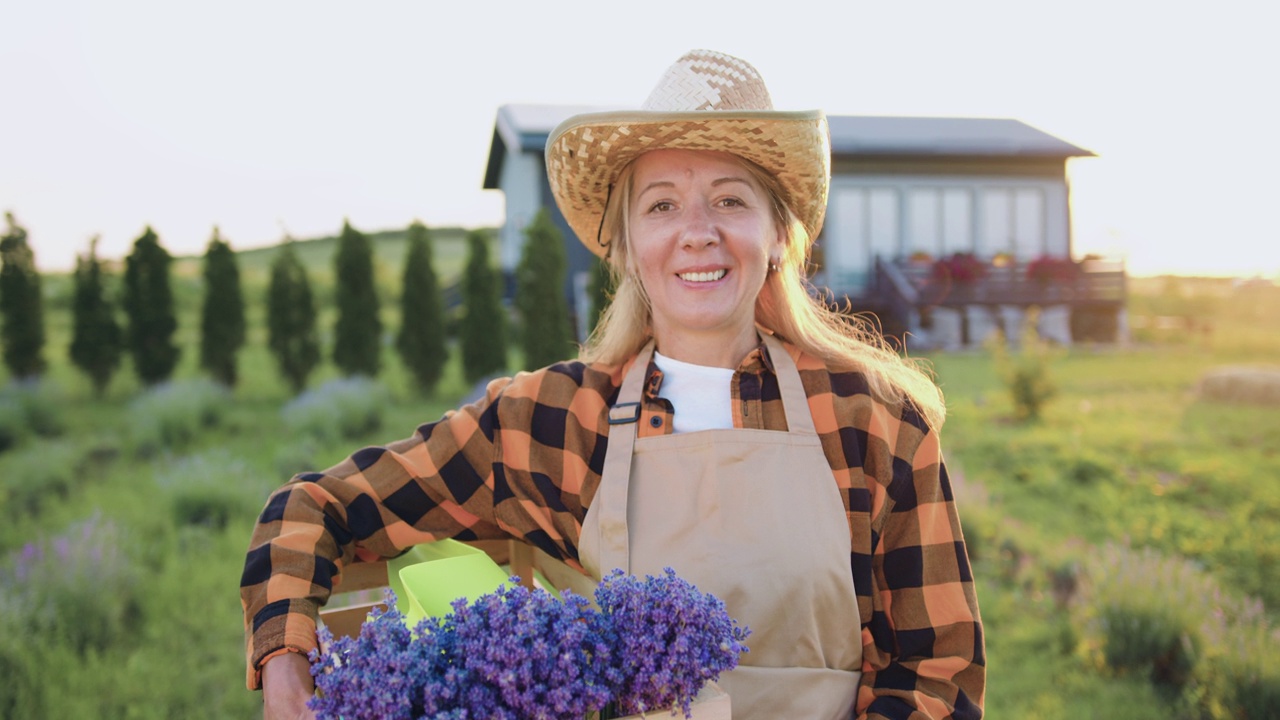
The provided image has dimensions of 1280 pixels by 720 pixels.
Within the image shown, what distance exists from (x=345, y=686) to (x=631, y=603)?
0.42 metres

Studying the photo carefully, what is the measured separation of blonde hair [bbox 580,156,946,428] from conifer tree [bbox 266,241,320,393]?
8.79 m

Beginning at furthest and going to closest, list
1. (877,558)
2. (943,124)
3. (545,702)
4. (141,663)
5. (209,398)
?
(943,124), (209,398), (141,663), (877,558), (545,702)

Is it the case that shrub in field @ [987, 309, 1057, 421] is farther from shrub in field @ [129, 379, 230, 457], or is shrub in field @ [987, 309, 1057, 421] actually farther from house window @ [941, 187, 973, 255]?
house window @ [941, 187, 973, 255]

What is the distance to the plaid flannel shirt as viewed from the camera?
1884 mm

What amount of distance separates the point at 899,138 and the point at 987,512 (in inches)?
499

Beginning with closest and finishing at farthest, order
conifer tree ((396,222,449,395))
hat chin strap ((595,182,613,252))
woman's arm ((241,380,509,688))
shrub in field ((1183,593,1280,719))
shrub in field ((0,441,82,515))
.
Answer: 1. woman's arm ((241,380,509,688))
2. hat chin strap ((595,182,613,252))
3. shrub in field ((1183,593,1280,719))
4. shrub in field ((0,441,82,515))
5. conifer tree ((396,222,449,395))

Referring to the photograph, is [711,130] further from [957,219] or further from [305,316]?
[957,219]

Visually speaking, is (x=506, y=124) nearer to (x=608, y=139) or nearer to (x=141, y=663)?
(x=141, y=663)

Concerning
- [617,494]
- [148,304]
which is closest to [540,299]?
[148,304]

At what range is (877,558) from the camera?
2010mm

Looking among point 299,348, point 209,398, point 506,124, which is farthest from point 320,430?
point 506,124

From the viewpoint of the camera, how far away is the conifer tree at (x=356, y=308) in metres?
10.2

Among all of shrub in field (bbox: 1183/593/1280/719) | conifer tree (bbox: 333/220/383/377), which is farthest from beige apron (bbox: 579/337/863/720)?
conifer tree (bbox: 333/220/383/377)

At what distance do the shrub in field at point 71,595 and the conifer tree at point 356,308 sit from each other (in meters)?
5.86
